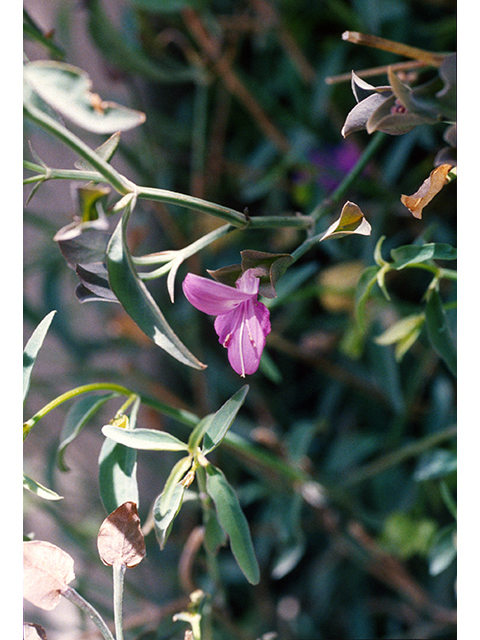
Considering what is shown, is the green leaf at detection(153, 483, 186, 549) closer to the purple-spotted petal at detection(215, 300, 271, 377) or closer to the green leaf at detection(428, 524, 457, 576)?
the purple-spotted petal at detection(215, 300, 271, 377)

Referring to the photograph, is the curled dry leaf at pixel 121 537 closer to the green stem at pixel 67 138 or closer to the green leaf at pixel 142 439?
the green leaf at pixel 142 439

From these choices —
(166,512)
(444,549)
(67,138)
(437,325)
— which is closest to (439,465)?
(444,549)

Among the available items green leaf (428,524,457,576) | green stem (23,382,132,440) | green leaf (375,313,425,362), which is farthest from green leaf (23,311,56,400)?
green leaf (428,524,457,576)

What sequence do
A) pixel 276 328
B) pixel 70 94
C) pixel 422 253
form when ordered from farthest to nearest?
pixel 276 328 < pixel 422 253 < pixel 70 94

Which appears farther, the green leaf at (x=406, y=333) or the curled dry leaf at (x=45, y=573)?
the green leaf at (x=406, y=333)

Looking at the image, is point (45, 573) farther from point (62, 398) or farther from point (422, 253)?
point (422, 253)

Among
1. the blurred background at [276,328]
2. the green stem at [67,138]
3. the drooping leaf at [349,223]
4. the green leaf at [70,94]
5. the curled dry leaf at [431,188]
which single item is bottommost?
the blurred background at [276,328]

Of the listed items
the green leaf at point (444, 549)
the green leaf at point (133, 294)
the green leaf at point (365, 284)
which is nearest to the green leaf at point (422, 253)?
the green leaf at point (365, 284)
